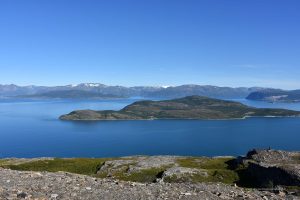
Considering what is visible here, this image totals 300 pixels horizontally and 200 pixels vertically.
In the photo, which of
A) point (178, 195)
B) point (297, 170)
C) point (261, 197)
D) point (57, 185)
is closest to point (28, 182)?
point (57, 185)

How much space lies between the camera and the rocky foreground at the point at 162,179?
21156 millimetres

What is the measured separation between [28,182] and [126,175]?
1400 inches

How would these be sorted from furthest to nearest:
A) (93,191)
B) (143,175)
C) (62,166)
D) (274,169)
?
(62,166), (143,175), (274,169), (93,191)

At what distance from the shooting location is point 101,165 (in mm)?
68938

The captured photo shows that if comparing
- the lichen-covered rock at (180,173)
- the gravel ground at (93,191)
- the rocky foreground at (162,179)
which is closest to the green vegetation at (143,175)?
the rocky foreground at (162,179)

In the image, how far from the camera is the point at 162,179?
5169cm

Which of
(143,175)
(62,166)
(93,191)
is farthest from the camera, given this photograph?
(62,166)

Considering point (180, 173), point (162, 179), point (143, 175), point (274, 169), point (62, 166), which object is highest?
point (274, 169)

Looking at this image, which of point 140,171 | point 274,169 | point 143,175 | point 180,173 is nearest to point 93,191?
point 274,169

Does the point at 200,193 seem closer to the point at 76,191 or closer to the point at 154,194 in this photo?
the point at 154,194

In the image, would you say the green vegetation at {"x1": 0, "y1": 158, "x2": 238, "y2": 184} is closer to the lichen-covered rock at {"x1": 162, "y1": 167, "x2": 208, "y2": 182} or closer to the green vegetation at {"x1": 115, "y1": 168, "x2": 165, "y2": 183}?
the green vegetation at {"x1": 115, "y1": 168, "x2": 165, "y2": 183}

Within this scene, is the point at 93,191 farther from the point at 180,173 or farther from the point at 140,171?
the point at 140,171

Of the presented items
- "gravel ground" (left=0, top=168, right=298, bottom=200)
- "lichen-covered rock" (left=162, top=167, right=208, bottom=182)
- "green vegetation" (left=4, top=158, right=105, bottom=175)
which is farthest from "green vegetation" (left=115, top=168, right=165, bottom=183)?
"gravel ground" (left=0, top=168, right=298, bottom=200)

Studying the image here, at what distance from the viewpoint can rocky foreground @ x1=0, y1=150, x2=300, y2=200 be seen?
21.2 m
